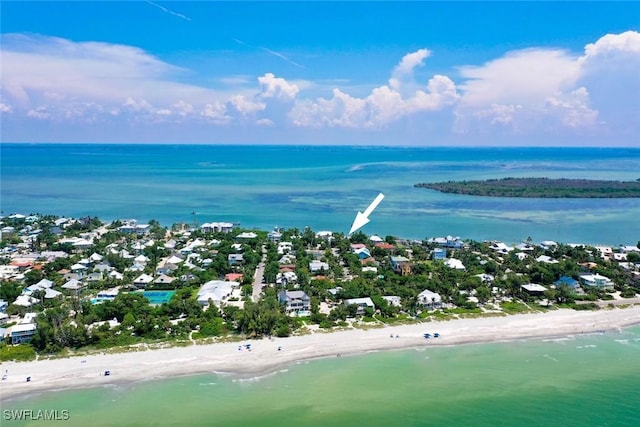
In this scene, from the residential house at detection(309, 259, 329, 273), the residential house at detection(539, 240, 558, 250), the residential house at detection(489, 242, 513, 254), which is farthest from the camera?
the residential house at detection(539, 240, 558, 250)

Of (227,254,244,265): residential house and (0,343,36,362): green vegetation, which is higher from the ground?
(227,254,244,265): residential house

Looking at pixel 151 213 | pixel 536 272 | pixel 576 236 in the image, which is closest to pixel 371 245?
pixel 536 272

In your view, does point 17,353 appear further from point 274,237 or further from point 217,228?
point 217,228

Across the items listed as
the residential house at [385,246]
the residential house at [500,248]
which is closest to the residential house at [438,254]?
the residential house at [385,246]

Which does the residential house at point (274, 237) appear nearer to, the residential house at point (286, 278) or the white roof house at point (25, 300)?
the residential house at point (286, 278)

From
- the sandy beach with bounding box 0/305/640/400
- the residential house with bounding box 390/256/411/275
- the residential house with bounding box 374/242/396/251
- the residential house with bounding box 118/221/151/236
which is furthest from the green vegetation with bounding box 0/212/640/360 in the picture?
the residential house with bounding box 118/221/151/236

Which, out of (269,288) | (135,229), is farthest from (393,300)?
(135,229)

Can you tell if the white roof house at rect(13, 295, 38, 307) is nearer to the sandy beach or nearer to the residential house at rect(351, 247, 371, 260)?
the sandy beach
